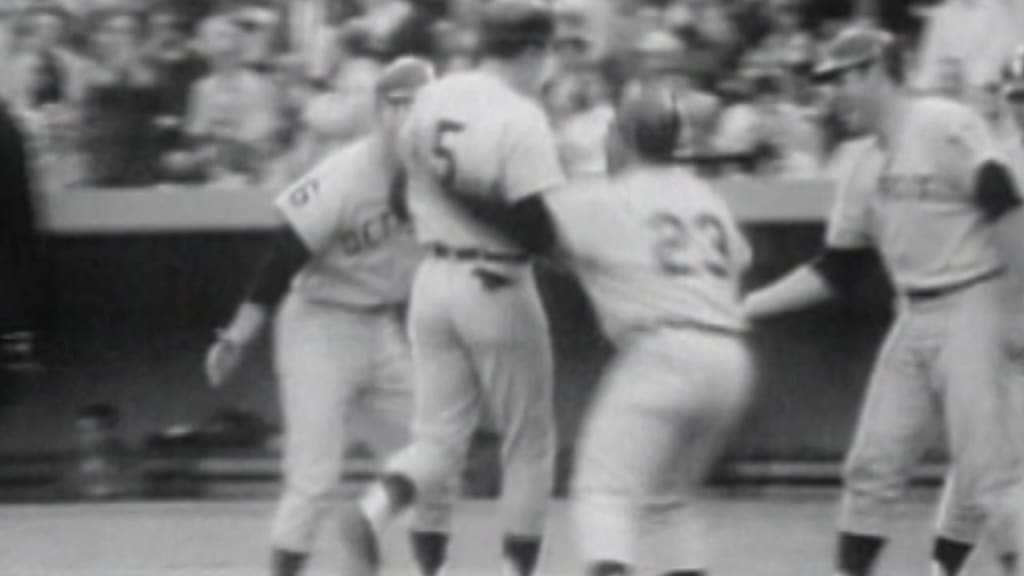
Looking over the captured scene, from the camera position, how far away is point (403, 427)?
505 inches

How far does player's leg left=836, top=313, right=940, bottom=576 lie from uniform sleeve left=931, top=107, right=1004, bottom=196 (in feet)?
1.65

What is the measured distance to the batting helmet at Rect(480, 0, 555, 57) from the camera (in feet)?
39.5

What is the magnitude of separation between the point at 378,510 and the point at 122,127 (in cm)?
640

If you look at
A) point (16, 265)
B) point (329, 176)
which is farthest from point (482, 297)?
point (16, 265)

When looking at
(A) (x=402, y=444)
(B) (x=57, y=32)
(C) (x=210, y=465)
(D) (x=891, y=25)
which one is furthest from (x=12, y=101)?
(A) (x=402, y=444)

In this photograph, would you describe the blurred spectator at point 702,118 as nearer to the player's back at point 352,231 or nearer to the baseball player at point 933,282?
the player's back at point 352,231

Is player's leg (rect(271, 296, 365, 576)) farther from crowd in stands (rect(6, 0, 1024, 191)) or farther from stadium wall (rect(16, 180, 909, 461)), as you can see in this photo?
stadium wall (rect(16, 180, 909, 461))

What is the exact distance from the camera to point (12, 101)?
59.7 feet

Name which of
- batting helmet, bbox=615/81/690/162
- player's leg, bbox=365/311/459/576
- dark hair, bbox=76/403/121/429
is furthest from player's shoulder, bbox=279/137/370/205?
dark hair, bbox=76/403/121/429

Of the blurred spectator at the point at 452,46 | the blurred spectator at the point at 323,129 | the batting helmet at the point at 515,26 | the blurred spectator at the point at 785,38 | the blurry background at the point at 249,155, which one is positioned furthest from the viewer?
the blurred spectator at the point at 785,38

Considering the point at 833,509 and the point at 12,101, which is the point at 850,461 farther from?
the point at 12,101

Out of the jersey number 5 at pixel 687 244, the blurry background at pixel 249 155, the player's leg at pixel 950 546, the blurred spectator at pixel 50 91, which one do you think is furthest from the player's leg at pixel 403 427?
the blurred spectator at pixel 50 91

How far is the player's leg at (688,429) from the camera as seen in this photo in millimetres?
10688

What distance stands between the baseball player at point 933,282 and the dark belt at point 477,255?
0.79 meters
